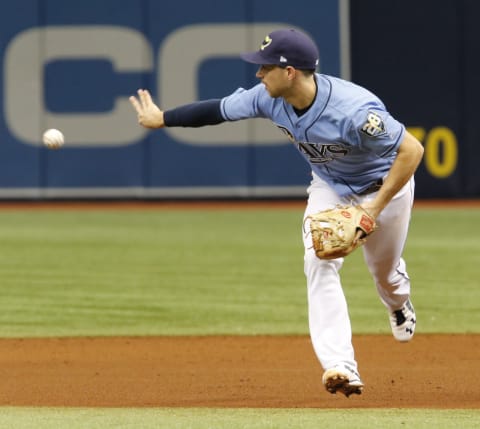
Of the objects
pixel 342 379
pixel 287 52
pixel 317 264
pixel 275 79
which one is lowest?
pixel 342 379

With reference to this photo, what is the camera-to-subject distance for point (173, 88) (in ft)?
61.7

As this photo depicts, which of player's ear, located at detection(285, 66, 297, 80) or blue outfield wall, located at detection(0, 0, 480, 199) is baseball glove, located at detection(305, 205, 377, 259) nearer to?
player's ear, located at detection(285, 66, 297, 80)

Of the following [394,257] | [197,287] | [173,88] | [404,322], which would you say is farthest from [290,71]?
[173,88]

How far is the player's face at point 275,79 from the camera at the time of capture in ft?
18.7

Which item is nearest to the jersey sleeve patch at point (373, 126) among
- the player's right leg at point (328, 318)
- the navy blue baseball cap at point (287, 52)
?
the navy blue baseball cap at point (287, 52)

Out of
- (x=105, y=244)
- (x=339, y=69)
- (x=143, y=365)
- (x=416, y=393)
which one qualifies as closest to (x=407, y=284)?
(x=416, y=393)

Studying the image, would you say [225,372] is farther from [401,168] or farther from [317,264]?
[401,168]

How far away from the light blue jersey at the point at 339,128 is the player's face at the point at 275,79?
A: 174 mm

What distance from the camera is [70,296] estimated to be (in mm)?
10625

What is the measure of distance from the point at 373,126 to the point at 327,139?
23 centimetres

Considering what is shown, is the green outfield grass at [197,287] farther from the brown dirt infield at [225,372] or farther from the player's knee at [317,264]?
the player's knee at [317,264]

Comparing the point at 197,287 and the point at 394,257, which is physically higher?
the point at 394,257

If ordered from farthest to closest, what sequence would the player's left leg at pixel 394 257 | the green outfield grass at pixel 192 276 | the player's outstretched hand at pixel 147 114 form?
the green outfield grass at pixel 192 276, the player's left leg at pixel 394 257, the player's outstretched hand at pixel 147 114

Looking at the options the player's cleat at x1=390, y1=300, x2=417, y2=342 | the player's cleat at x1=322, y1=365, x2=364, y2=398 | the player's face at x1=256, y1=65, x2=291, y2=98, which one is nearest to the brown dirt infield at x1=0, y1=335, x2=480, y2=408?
the player's cleat at x1=390, y1=300, x2=417, y2=342
